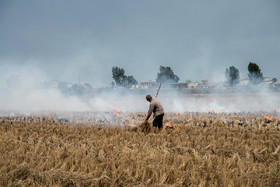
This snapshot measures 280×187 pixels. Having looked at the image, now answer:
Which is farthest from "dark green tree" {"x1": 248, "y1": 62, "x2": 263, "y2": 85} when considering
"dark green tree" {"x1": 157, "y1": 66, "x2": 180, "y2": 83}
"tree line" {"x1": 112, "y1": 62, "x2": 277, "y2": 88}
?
"dark green tree" {"x1": 157, "y1": 66, "x2": 180, "y2": 83}

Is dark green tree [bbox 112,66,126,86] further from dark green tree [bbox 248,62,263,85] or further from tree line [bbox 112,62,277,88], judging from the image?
dark green tree [bbox 248,62,263,85]

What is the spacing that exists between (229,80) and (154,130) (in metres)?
70.3

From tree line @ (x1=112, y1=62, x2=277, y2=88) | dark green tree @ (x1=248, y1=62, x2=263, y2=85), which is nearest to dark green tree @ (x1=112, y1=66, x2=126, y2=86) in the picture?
tree line @ (x1=112, y1=62, x2=277, y2=88)

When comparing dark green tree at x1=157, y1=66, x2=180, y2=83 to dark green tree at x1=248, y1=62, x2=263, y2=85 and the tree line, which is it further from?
dark green tree at x1=248, y1=62, x2=263, y2=85

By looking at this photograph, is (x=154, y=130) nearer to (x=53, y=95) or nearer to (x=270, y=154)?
(x=270, y=154)

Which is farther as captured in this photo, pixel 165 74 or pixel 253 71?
pixel 165 74

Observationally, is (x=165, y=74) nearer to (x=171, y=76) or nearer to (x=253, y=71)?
(x=171, y=76)

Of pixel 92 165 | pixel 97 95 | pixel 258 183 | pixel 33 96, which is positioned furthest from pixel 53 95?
pixel 258 183

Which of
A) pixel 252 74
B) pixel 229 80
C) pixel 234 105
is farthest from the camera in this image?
pixel 229 80

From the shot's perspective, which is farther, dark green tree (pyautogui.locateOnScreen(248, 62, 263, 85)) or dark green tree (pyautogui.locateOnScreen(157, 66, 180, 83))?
dark green tree (pyautogui.locateOnScreen(157, 66, 180, 83))

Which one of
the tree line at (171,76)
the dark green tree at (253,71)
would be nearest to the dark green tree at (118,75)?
the tree line at (171,76)

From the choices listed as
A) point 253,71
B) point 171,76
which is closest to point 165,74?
point 171,76

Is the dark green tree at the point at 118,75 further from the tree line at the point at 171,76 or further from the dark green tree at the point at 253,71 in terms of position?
the dark green tree at the point at 253,71

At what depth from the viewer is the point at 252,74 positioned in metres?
59.7
